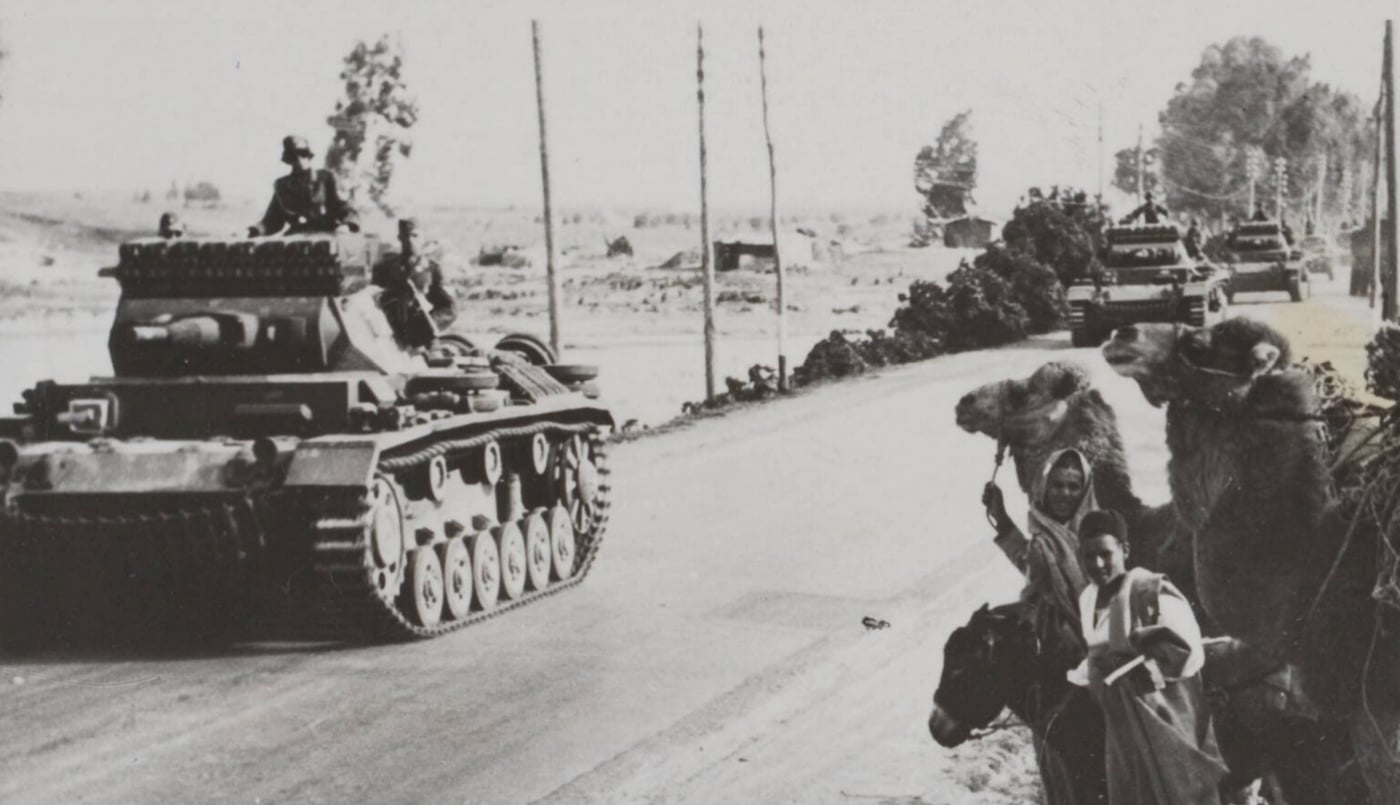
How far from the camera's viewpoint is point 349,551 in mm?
9984

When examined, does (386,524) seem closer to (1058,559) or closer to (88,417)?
(88,417)

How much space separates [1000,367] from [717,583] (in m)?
8.69

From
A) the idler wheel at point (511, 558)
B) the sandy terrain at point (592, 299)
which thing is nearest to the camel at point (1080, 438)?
the idler wheel at point (511, 558)

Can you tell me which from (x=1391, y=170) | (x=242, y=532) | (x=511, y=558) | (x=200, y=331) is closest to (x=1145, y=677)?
(x=1391, y=170)

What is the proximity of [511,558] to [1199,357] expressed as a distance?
823 centimetres

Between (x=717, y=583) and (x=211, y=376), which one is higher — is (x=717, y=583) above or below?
below

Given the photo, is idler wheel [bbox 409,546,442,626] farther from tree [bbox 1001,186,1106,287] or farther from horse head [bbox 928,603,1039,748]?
tree [bbox 1001,186,1106,287]

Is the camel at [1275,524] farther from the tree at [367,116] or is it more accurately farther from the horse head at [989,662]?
the tree at [367,116]

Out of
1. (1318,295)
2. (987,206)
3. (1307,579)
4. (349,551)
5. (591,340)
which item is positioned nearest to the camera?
(1307,579)

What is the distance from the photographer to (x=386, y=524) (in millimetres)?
10484

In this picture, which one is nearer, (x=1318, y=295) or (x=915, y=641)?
(x=915, y=641)

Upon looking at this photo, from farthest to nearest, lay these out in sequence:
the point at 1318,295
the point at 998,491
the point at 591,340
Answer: the point at 591,340 → the point at 1318,295 → the point at 998,491

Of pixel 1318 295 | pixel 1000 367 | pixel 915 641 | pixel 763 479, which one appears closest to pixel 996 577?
pixel 915 641

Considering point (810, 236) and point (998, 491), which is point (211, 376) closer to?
point (998, 491)
